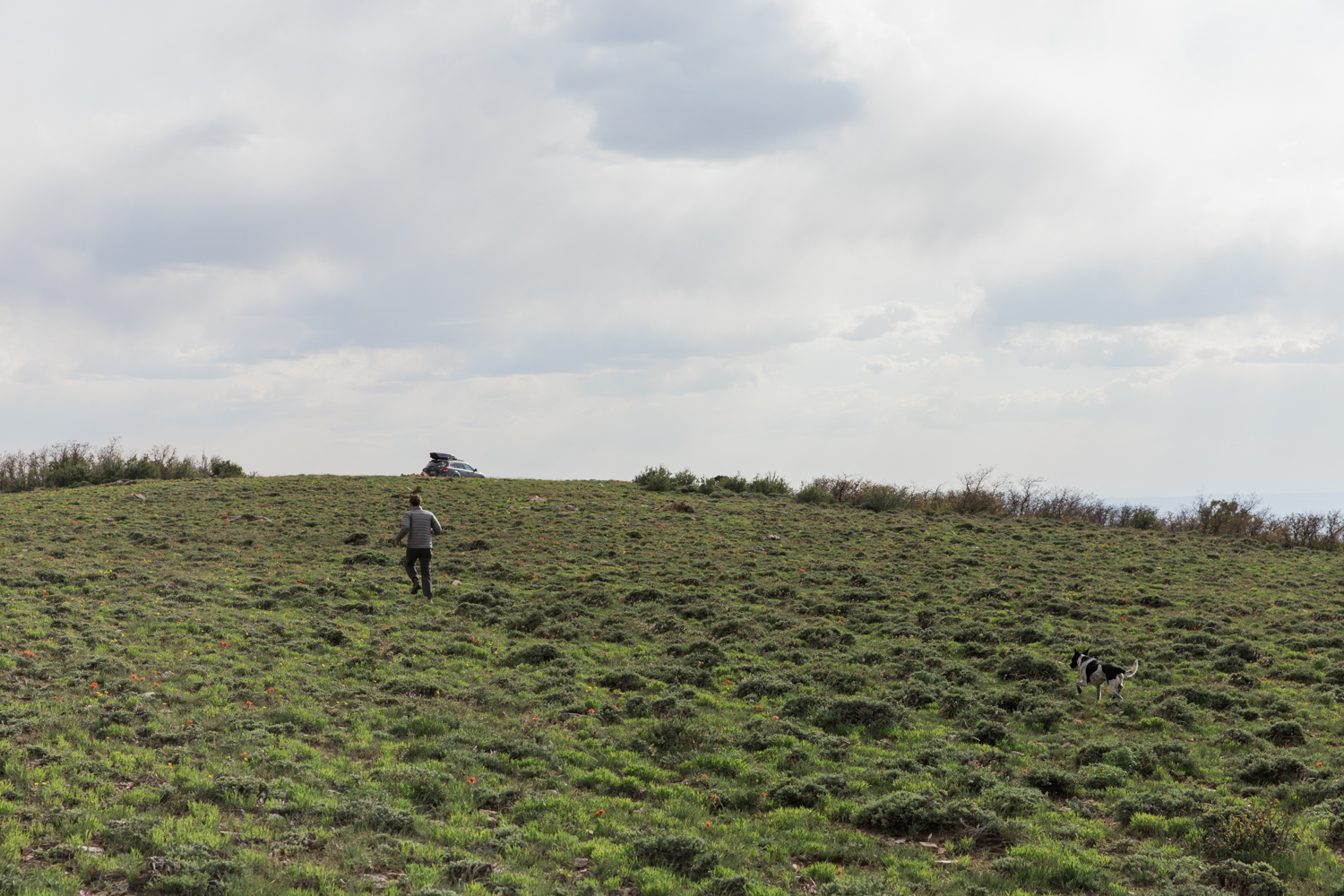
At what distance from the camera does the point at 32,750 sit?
952 centimetres

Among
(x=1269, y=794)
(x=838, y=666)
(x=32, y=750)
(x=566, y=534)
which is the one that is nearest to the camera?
(x=32, y=750)

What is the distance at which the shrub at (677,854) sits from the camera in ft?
26.8

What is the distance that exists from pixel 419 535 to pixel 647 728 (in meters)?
11.3

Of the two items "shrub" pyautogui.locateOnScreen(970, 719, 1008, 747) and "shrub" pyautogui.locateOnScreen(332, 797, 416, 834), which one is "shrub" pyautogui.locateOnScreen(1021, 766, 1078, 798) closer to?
"shrub" pyautogui.locateOnScreen(970, 719, 1008, 747)

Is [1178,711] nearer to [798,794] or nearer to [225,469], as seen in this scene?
[798,794]

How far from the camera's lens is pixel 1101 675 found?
14.7 m

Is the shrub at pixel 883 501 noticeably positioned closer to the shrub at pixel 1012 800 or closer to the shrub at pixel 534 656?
the shrub at pixel 534 656

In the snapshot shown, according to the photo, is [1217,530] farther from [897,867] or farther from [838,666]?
[897,867]

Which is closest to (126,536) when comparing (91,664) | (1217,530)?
(91,664)

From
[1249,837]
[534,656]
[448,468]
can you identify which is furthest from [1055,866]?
[448,468]

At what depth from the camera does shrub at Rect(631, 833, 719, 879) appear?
26.8ft

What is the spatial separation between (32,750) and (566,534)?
964 inches

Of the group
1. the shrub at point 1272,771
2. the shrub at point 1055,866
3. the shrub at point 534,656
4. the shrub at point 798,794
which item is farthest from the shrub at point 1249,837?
the shrub at point 534,656

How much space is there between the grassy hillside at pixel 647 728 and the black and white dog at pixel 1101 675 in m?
0.27
